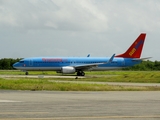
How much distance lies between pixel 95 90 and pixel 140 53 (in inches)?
1806

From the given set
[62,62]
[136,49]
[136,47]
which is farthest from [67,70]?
[136,47]

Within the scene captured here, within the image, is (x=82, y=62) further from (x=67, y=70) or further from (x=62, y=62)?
(x=67, y=70)

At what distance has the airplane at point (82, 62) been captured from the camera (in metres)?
69.2

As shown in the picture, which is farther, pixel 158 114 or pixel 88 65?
pixel 88 65

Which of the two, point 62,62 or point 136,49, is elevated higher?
point 136,49

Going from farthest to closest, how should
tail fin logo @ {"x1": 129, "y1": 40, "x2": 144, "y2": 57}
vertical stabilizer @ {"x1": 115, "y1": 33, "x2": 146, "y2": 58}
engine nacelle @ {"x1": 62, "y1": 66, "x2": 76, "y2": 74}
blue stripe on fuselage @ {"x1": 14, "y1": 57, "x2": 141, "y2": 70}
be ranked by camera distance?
1. tail fin logo @ {"x1": 129, "y1": 40, "x2": 144, "y2": 57}
2. vertical stabilizer @ {"x1": 115, "y1": 33, "x2": 146, "y2": 58}
3. blue stripe on fuselage @ {"x1": 14, "y1": 57, "x2": 141, "y2": 70}
4. engine nacelle @ {"x1": 62, "y1": 66, "x2": 76, "y2": 74}

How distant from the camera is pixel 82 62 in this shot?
72.7 meters

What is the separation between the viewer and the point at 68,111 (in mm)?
16359

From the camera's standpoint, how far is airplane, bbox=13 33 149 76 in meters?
69.2

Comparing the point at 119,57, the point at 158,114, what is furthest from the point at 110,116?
the point at 119,57

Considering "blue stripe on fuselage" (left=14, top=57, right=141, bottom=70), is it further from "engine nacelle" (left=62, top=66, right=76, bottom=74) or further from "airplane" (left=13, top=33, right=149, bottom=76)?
"engine nacelle" (left=62, top=66, right=76, bottom=74)

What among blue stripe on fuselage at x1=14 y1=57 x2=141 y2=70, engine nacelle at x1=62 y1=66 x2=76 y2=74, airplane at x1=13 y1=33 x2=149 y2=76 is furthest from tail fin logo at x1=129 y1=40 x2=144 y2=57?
engine nacelle at x1=62 y1=66 x2=76 y2=74

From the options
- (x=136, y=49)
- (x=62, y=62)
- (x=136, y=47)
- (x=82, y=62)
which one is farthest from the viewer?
(x=136, y=47)

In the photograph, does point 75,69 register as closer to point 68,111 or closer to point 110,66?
point 110,66
